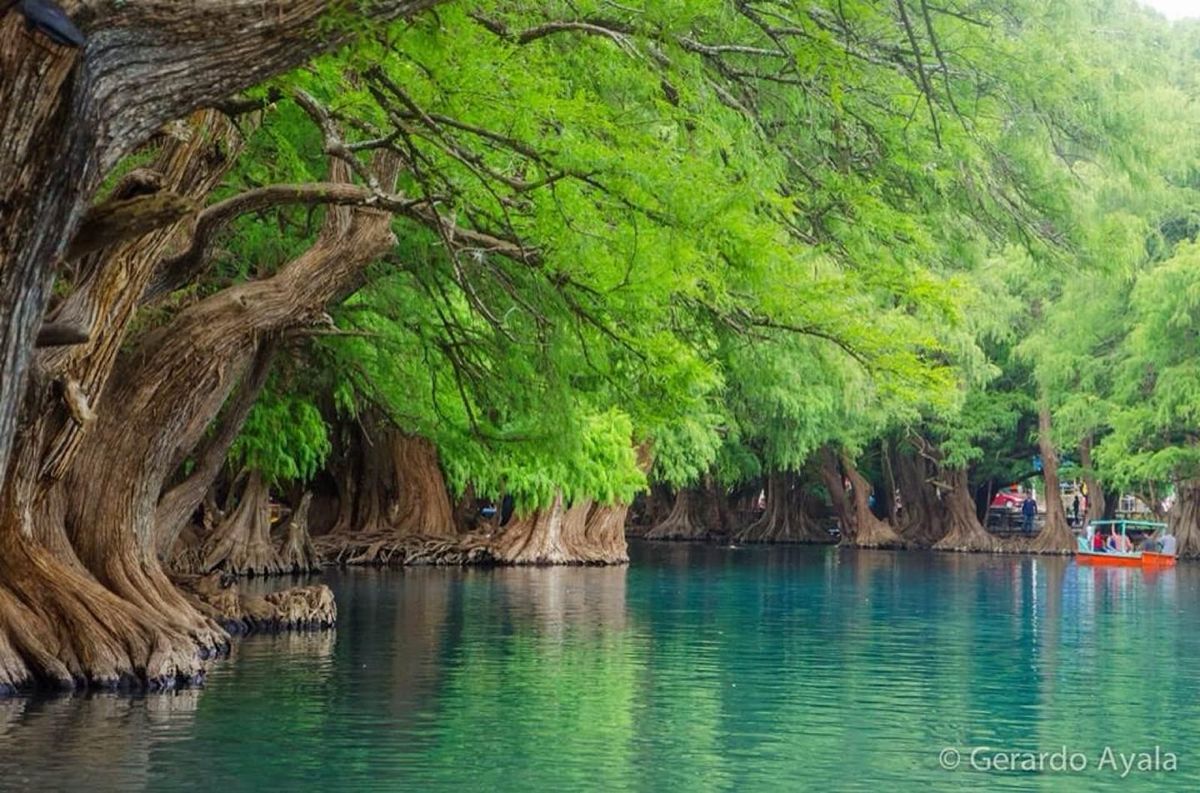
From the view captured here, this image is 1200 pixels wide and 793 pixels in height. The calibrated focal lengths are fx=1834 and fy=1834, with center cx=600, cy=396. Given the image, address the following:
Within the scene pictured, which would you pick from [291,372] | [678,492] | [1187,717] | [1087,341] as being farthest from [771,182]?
[678,492]

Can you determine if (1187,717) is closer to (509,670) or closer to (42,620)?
(509,670)

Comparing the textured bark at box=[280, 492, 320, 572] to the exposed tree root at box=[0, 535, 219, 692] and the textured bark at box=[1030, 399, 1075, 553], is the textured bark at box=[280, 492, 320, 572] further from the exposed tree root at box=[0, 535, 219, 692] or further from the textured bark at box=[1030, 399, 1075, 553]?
the textured bark at box=[1030, 399, 1075, 553]

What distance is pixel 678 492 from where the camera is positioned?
Answer: 224 ft

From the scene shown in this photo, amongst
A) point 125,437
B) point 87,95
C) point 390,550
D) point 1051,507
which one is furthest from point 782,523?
point 87,95

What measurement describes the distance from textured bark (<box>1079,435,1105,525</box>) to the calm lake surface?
82.3ft

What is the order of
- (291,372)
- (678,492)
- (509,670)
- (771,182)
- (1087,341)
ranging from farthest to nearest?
(678,492) → (1087,341) → (291,372) → (509,670) → (771,182)

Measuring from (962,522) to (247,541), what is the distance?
31709mm

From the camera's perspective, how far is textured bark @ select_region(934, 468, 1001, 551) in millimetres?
58250

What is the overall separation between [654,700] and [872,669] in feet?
13.5

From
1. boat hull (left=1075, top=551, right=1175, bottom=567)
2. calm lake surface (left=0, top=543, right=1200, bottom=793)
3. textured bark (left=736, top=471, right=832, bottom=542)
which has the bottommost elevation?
calm lake surface (left=0, top=543, right=1200, bottom=793)

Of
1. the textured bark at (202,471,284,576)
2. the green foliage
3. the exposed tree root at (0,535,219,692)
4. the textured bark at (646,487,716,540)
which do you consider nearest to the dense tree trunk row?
the exposed tree root at (0,535,219,692)

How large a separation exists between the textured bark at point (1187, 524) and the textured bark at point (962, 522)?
7.44m

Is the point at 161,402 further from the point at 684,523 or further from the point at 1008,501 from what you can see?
the point at 1008,501

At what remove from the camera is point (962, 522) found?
5903 centimetres
